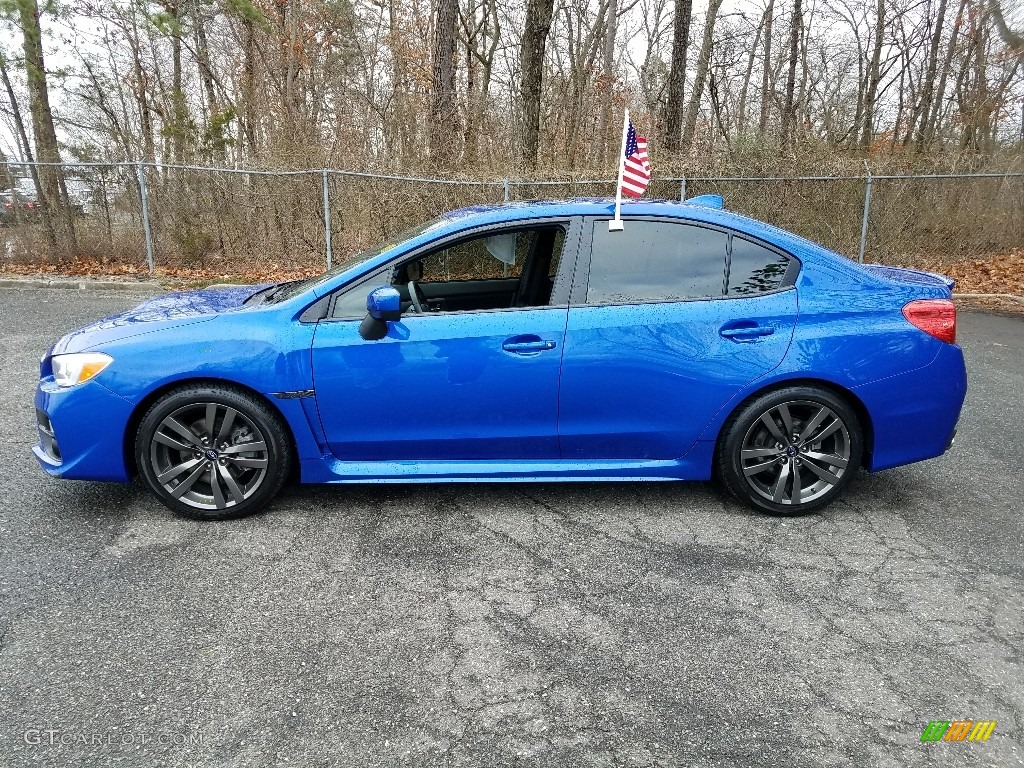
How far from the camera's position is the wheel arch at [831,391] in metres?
3.49

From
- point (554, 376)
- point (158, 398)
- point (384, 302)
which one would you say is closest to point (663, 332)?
point (554, 376)

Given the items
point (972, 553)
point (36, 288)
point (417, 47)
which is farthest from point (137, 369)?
point (417, 47)

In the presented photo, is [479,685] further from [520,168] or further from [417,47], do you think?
[417,47]

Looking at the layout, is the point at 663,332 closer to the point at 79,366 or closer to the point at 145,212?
the point at 79,366

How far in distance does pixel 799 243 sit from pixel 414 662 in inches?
110

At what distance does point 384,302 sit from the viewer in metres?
3.21

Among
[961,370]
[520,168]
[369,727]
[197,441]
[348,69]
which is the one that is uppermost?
[348,69]

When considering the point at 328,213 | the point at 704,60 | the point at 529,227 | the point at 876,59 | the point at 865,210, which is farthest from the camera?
the point at 876,59

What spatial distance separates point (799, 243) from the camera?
361cm

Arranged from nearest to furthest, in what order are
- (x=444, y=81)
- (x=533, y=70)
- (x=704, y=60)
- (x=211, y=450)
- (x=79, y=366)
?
(x=79, y=366)
(x=211, y=450)
(x=444, y=81)
(x=533, y=70)
(x=704, y=60)

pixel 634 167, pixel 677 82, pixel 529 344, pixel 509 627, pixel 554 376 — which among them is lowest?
pixel 509 627

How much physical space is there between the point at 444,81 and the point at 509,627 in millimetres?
11986

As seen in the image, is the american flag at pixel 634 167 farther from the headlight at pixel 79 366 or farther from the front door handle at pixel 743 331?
the headlight at pixel 79 366

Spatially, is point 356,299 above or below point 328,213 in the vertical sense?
below
